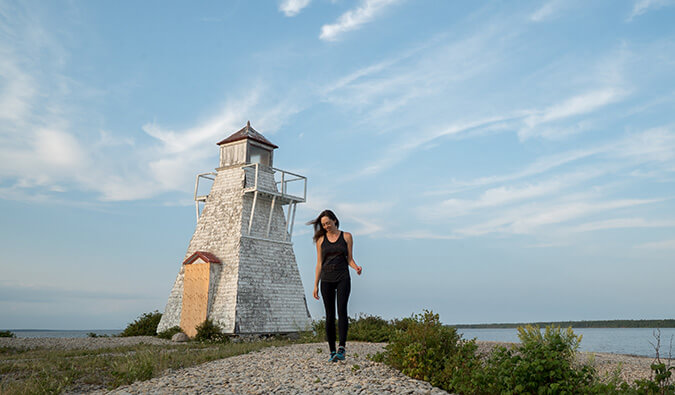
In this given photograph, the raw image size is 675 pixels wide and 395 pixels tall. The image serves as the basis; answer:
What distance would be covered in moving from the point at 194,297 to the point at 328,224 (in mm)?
14794

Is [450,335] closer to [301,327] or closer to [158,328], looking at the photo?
[301,327]

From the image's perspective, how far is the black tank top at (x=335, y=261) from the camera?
25.1 feet

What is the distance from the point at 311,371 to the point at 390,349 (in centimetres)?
136

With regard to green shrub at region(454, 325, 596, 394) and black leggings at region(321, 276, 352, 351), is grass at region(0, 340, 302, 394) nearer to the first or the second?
black leggings at region(321, 276, 352, 351)

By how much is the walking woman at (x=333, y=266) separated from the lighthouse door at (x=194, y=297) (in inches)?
540

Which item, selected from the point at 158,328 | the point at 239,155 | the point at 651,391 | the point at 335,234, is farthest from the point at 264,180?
the point at 651,391

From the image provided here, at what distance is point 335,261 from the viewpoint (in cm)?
770

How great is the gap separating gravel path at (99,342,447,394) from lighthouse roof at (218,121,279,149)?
15.1 meters

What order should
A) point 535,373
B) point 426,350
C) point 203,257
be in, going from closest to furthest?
point 535,373
point 426,350
point 203,257

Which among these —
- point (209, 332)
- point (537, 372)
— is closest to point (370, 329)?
point (209, 332)

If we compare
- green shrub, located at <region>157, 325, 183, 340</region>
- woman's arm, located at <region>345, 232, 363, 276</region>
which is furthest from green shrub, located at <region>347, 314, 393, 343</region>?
green shrub, located at <region>157, 325, 183, 340</region>

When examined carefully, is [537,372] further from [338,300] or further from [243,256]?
[243,256]

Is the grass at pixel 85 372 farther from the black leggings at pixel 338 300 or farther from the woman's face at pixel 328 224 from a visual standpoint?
the woman's face at pixel 328 224

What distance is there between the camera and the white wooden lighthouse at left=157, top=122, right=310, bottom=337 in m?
20.3
